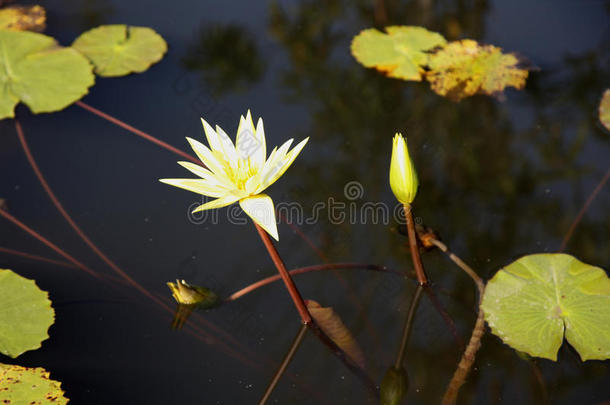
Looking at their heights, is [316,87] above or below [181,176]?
above

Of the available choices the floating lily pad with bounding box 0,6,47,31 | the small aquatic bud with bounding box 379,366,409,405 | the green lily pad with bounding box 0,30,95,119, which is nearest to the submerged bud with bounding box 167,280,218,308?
the small aquatic bud with bounding box 379,366,409,405

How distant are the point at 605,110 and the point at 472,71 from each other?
0.78 m

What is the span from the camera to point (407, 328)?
2.37 m

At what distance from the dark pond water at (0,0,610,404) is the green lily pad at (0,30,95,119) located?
0.11 metres

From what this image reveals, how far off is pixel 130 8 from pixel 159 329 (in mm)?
2568

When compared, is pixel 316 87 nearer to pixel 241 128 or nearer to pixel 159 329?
pixel 241 128

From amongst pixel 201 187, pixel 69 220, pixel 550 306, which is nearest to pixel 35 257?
pixel 69 220

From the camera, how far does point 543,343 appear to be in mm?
2139

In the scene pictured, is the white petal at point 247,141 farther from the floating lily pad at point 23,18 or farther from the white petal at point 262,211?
the floating lily pad at point 23,18

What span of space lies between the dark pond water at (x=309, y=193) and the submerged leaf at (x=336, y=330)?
0.04 meters

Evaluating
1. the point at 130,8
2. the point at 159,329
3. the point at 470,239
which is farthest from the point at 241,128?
the point at 130,8

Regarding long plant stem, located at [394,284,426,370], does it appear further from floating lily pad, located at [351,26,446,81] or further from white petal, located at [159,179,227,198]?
floating lily pad, located at [351,26,446,81]

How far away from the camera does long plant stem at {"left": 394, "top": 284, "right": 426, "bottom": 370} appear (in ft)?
7.40

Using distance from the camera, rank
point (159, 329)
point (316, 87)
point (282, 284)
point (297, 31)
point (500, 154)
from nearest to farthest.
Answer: point (159, 329)
point (282, 284)
point (500, 154)
point (316, 87)
point (297, 31)
